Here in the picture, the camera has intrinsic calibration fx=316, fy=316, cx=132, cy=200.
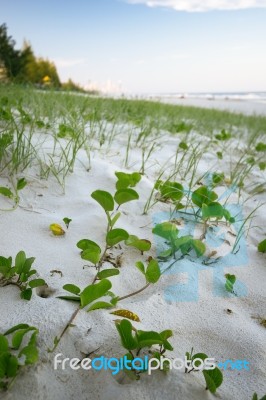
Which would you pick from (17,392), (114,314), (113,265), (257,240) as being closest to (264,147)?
(257,240)

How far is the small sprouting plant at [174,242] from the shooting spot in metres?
1.12

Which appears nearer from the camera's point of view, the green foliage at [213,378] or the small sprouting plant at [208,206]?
the green foliage at [213,378]

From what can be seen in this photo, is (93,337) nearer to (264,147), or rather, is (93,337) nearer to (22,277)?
(22,277)

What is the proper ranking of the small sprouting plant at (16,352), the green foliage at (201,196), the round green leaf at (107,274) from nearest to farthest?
the small sprouting plant at (16,352), the round green leaf at (107,274), the green foliage at (201,196)

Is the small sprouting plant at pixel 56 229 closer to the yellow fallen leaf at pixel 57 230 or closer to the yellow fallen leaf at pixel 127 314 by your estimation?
the yellow fallen leaf at pixel 57 230

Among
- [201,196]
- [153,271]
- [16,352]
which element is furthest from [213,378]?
[201,196]

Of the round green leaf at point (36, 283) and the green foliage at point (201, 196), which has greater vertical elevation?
the green foliage at point (201, 196)

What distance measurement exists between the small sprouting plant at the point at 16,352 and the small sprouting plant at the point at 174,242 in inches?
21.2

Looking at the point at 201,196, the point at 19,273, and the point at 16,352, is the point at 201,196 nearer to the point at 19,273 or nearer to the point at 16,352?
the point at 19,273

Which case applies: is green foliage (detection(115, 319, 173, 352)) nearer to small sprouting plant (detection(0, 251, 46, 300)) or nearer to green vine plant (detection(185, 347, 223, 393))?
green vine plant (detection(185, 347, 223, 393))

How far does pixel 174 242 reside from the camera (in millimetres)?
1125

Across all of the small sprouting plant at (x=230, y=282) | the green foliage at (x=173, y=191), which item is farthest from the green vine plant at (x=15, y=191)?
the small sprouting plant at (x=230, y=282)

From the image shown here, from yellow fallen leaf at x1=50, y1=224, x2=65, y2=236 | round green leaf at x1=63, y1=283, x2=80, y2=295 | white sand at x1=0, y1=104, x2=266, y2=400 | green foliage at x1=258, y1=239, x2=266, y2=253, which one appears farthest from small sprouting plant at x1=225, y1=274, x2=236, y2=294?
yellow fallen leaf at x1=50, y1=224, x2=65, y2=236

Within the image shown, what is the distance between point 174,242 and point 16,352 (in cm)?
62
